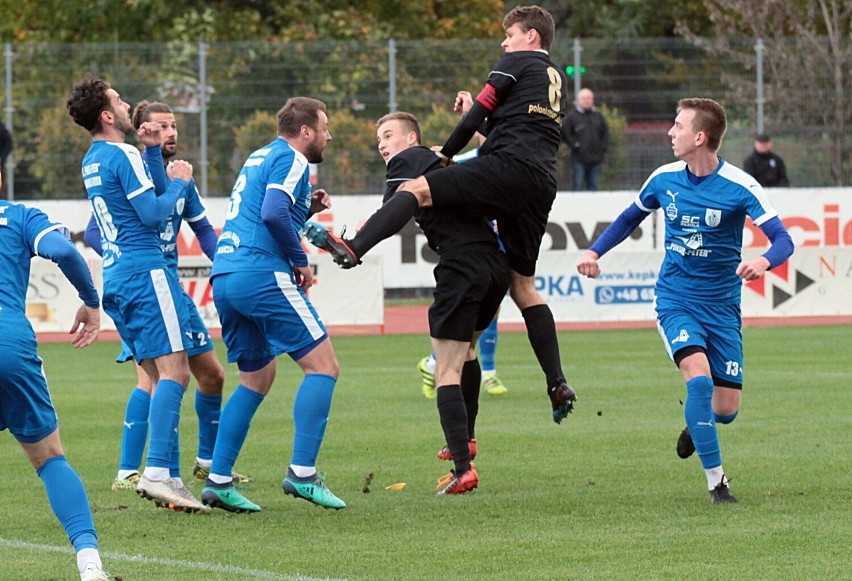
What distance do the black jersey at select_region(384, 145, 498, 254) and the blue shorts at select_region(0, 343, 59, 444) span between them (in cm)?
279

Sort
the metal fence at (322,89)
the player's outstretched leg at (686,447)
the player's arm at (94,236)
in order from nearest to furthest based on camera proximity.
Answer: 1. the player's outstretched leg at (686,447)
2. the player's arm at (94,236)
3. the metal fence at (322,89)

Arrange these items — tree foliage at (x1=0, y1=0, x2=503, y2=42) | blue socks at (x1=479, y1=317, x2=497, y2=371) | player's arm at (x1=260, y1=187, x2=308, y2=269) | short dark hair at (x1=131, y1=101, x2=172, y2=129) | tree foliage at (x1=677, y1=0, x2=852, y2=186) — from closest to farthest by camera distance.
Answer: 1. player's arm at (x1=260, y1=187, x2=308, y2=269)
2. short dark hair at (x1=131, y1=101, x2=172, y2=129)
3. blue socks at (x1=479, y1=317, x2=497, y2=371)
4. tree foliage at (x1=677, y1=0, x2=852, y2=186)
5. tree foliage at (x1=0, y1=0, x2=503, y2=42)

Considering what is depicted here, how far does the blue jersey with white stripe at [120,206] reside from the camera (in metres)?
8.44

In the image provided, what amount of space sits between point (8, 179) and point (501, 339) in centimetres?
779

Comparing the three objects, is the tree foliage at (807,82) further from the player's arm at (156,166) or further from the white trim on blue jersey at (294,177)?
the white trim on blue jersey at (294,177)

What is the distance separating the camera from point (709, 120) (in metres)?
8.45

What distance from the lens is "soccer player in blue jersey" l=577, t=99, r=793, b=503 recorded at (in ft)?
27.6

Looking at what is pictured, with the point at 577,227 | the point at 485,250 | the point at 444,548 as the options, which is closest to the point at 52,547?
the point at 444,548

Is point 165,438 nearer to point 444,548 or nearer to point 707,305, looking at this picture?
point 444,548

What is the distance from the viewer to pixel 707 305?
8508 millimetres

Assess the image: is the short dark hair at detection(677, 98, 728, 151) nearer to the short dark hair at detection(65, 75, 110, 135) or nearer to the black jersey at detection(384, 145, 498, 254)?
the black jersey at detection(384, 145, 498, 254)

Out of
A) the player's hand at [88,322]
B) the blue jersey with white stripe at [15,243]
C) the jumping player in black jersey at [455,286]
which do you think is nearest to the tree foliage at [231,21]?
the jumping player in black jersey at [455,286]

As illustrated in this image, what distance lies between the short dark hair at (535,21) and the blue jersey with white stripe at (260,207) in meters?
1.41

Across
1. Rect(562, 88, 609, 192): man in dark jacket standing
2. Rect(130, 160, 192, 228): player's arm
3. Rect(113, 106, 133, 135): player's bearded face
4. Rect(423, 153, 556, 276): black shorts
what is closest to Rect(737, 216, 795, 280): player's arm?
Rect(423, 153, 556, 276): black shorts
